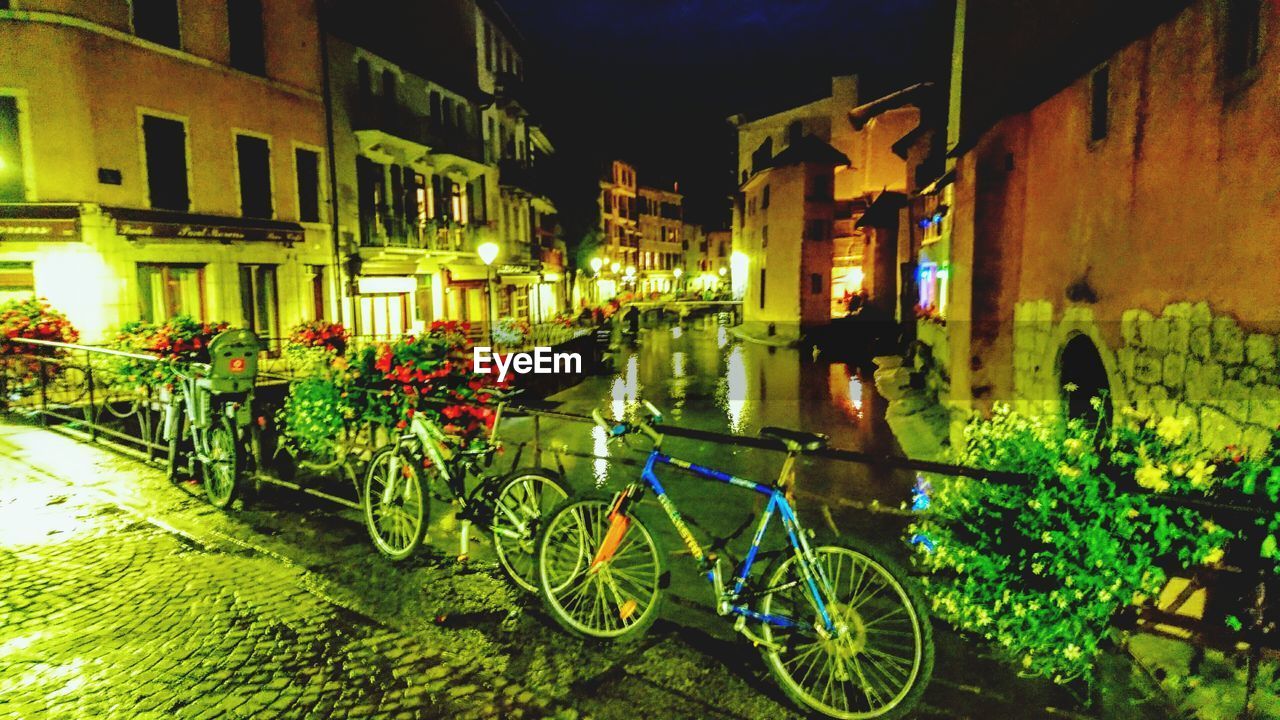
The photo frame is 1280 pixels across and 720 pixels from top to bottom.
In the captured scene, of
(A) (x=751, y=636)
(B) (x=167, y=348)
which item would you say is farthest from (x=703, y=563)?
(B) (x=167, y=348)

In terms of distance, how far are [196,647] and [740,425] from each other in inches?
436

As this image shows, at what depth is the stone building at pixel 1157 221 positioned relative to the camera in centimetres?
483

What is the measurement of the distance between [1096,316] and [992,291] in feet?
13.5

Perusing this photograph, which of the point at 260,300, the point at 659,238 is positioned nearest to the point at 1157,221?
the point at 260,300

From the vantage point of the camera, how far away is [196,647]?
3.90 m

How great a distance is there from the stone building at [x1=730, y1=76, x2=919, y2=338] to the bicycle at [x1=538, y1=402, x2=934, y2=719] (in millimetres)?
26116

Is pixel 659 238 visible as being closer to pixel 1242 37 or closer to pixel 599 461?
pixel 599 461

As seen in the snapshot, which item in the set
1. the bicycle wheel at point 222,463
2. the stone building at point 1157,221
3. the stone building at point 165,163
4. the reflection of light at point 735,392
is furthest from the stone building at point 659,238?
the bicycle wheel at point 222,463

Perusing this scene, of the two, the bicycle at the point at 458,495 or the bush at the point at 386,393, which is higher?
the bush at the point at 386,393

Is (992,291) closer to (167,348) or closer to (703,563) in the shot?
(703,563)

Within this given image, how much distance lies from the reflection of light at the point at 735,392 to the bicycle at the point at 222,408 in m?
8.66

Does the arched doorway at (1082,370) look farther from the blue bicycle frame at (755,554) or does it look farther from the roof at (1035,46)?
the blue bicycle frame at (755,554)

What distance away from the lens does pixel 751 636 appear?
3504 millimetres

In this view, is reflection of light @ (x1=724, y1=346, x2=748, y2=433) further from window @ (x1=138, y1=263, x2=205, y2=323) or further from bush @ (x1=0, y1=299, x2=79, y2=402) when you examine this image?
window @ (x1=138, y1=263, x2=205, y2=323)
